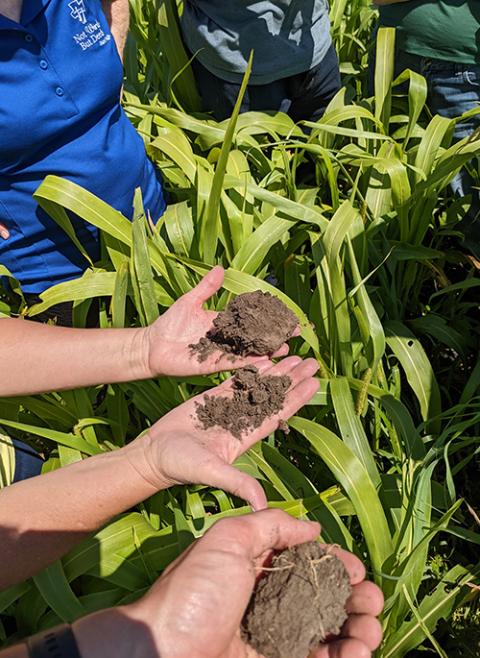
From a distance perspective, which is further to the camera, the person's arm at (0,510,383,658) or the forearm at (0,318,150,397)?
the forearm at (0,318,150,397)

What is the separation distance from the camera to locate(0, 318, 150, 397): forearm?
52.6 inches

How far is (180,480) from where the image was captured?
3.91ft

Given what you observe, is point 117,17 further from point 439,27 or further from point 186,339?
point 186,339

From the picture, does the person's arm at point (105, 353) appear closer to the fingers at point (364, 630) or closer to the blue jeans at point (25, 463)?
the blue jeans at point (25, 463)

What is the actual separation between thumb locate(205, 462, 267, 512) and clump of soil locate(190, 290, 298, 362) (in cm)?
34

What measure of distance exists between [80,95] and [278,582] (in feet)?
4.19

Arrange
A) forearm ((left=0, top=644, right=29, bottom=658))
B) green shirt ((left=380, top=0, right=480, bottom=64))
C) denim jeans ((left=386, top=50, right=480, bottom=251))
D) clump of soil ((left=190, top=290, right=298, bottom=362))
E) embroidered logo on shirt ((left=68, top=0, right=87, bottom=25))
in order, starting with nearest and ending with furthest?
1. forearm ((left=0, top=644, right=29, bottom=658))
2. clump of soil ((left=190, top=290, right=298, bottom=362))
3. embroidered logo on shirt ((left=68, top=0, right=87, bottom=25))
4. green shirt ((left=380, top=0, right=480, bottom=64))
5. denim jeans ((left=386, top=50, right=480, bottom=251))

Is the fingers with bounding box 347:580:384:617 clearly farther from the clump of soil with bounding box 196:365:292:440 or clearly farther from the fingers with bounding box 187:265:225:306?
the fingers with bounding box 187:265:225:306

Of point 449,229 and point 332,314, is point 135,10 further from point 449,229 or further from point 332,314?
point 332,314

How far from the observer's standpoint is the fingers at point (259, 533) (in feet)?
3.20

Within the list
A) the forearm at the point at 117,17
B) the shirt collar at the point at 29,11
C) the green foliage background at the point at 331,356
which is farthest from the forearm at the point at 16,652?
the forearm at the point at 117,17

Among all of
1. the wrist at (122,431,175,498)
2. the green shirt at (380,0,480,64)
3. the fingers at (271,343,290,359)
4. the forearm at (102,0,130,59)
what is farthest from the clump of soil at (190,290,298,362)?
the forearm at (102,0,130,59)

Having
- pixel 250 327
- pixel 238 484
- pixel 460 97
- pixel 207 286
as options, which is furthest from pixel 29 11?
pixel 460 97

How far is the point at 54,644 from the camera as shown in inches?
34.8
